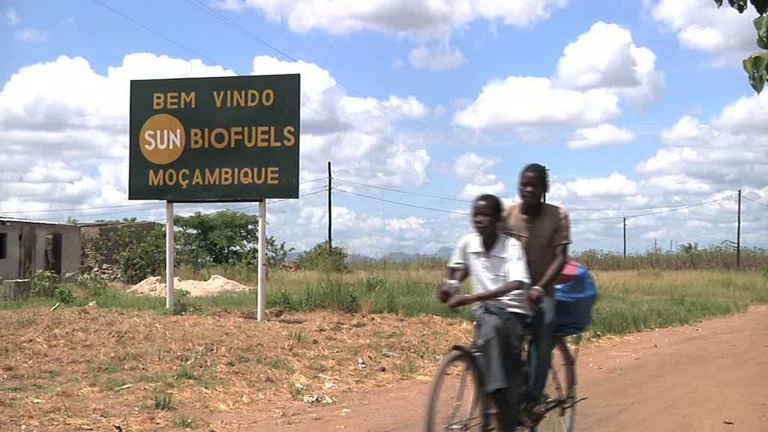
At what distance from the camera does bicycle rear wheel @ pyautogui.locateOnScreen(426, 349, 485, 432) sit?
505 centimetres

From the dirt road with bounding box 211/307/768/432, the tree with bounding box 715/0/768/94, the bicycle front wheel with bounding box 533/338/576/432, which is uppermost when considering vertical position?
the tree with bounding box 715/0/768/94

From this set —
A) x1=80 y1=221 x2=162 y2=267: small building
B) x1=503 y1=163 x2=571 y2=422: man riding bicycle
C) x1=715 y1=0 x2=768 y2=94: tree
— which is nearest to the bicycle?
x1=503 y1=163 x2=571 y2=422: man riding bicycle

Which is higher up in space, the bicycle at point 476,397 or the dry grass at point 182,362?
the bicycle at point 476,397

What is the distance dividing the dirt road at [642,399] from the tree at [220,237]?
3148cm

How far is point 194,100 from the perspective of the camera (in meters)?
14.4

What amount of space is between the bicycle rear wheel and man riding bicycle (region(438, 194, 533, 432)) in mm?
88

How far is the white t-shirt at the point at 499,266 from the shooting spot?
5.41 meters

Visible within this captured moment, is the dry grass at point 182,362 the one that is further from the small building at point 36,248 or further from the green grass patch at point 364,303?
the small building at point 36,248

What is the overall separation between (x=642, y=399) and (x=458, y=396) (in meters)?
4.11

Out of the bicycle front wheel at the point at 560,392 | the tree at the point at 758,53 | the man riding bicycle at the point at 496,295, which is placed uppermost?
the tree at the point at 758,53

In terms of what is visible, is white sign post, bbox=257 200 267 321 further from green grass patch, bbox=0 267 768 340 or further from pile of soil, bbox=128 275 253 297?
pile of soil, bbox=128 275 253 297

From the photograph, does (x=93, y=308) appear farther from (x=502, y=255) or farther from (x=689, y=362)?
(x=502, y=255)

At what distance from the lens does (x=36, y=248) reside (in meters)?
33.2

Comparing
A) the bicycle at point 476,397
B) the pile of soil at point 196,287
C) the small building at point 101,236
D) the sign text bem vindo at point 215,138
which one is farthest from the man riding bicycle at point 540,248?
the small building at point 101,236
